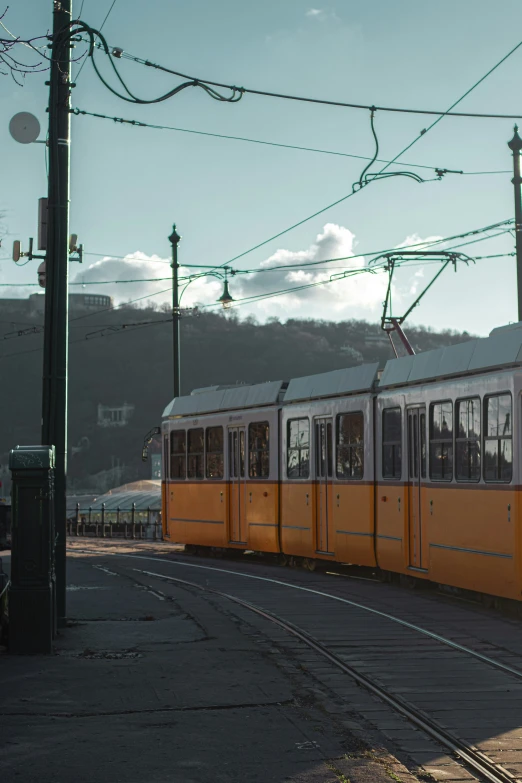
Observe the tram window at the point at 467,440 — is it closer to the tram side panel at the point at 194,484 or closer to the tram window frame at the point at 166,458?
the tram side panel at the point at 194,484

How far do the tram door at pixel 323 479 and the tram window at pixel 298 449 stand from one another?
16.2 inches

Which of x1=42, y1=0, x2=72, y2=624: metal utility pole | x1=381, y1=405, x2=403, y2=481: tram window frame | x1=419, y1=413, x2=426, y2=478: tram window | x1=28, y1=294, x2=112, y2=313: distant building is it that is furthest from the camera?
x1=28, y1=294, x2=112, y2=313: distant building

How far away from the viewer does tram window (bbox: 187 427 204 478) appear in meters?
24.6

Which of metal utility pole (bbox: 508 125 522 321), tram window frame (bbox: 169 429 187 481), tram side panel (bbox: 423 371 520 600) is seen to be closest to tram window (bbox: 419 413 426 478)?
tram side panel (bbox: 423 371 520 600)

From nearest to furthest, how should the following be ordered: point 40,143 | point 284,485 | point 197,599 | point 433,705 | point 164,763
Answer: point 164,763
point 433,705
point 40,143
point 197,599
point 284,485

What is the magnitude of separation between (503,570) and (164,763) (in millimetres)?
7278

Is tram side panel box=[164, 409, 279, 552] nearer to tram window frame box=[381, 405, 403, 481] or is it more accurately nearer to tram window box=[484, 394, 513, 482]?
tram window frame box=[381, 405, 403, 481]

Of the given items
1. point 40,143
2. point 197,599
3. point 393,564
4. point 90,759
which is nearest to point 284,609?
point 197,599

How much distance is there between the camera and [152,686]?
886 cm

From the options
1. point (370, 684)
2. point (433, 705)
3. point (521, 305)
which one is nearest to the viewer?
point (433, 705)

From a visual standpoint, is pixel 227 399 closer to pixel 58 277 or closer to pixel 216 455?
pixel 216 455

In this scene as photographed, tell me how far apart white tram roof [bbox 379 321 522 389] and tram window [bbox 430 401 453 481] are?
1.43ft

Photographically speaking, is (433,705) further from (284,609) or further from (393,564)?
(393,564)

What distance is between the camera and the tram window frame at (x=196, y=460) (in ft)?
80.4
